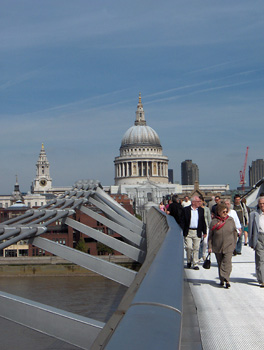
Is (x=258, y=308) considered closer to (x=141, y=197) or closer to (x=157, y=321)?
(x=157, y=321)

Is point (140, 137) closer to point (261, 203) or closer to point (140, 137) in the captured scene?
point (140, 137)

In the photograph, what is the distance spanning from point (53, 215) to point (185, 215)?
2069 mm

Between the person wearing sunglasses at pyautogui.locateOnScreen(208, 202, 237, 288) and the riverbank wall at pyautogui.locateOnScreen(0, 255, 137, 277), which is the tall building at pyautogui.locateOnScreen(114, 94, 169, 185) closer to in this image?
the riverbank wall at pyautogui.locateOnScreen(0, 255, 137, 277)

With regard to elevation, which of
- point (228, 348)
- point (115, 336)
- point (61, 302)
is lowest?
point (61, 302)

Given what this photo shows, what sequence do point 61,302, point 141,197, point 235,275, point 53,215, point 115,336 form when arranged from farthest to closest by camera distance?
1. point 141,197
2. point 61,302
3. point 53,215
4. point 235,275
5. point 115,336

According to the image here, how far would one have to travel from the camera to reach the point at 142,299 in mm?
1778

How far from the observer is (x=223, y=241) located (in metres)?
6.43

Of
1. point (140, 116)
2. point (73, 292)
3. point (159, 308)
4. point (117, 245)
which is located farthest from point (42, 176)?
point (159, 308)

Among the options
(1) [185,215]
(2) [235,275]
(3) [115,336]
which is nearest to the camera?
(3) [115,336]

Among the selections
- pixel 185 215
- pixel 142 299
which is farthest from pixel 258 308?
pixel 142 299

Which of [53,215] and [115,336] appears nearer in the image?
[115,336]

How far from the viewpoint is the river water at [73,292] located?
17.8 meters

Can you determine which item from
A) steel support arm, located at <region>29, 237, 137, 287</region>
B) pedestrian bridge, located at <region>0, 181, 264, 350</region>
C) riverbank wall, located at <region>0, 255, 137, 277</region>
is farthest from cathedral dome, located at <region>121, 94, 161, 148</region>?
steel support arm, located at <region>29, 237, 137, 287</region>

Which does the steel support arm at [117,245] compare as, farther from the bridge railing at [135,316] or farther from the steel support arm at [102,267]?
the bridge railing at [135,316]
